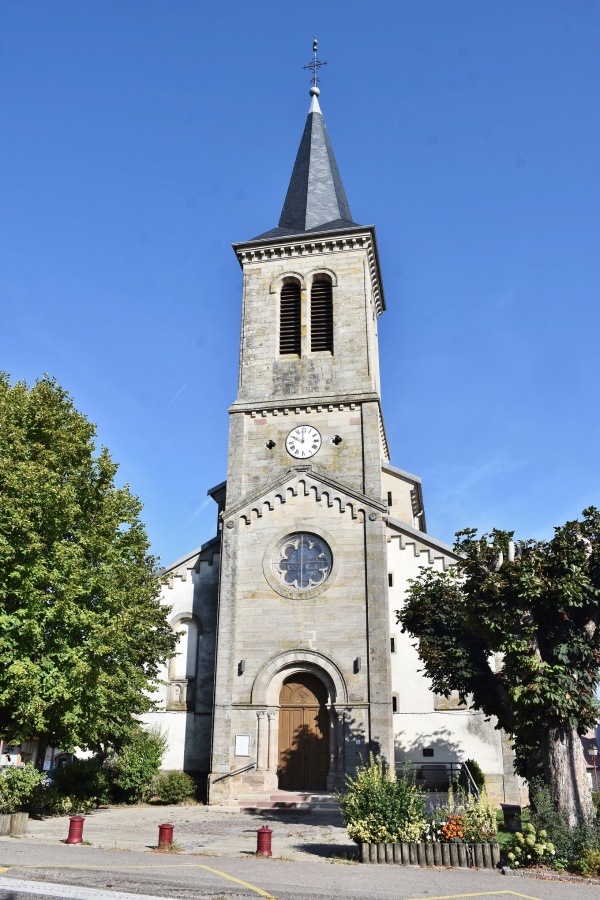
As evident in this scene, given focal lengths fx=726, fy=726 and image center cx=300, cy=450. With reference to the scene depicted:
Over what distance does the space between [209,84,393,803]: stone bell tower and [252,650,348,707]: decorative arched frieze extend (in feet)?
0.15

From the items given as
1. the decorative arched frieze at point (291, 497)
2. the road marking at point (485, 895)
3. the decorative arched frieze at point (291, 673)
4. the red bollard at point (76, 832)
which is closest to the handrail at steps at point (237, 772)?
the decorative arched frieze at point (291, 673)

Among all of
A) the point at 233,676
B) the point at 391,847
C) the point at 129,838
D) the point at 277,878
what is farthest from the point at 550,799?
the point at 233,676

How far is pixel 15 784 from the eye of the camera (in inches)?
621

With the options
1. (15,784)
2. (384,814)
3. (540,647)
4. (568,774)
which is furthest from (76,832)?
(540,647)

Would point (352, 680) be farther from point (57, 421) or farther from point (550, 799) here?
point (57, 421)

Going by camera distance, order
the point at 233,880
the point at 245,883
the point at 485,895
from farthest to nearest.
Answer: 1. the point at 233,880
2. the point at 245,883
3. the point at 485,895

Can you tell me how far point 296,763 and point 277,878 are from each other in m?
12.6

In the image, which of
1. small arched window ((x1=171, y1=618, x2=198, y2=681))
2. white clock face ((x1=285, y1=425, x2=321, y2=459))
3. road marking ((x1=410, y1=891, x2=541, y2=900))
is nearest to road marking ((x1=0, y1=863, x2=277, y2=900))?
road marking ((x1=410, y1=891, x2=541, y2=900))

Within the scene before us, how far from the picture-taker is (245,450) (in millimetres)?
28359

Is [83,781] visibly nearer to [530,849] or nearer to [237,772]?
[237,772]

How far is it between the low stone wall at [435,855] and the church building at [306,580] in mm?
7746

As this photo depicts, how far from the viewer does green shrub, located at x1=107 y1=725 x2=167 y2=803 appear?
22719 mm

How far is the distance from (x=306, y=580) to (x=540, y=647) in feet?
35.4

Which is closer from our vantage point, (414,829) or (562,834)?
(562,834)
